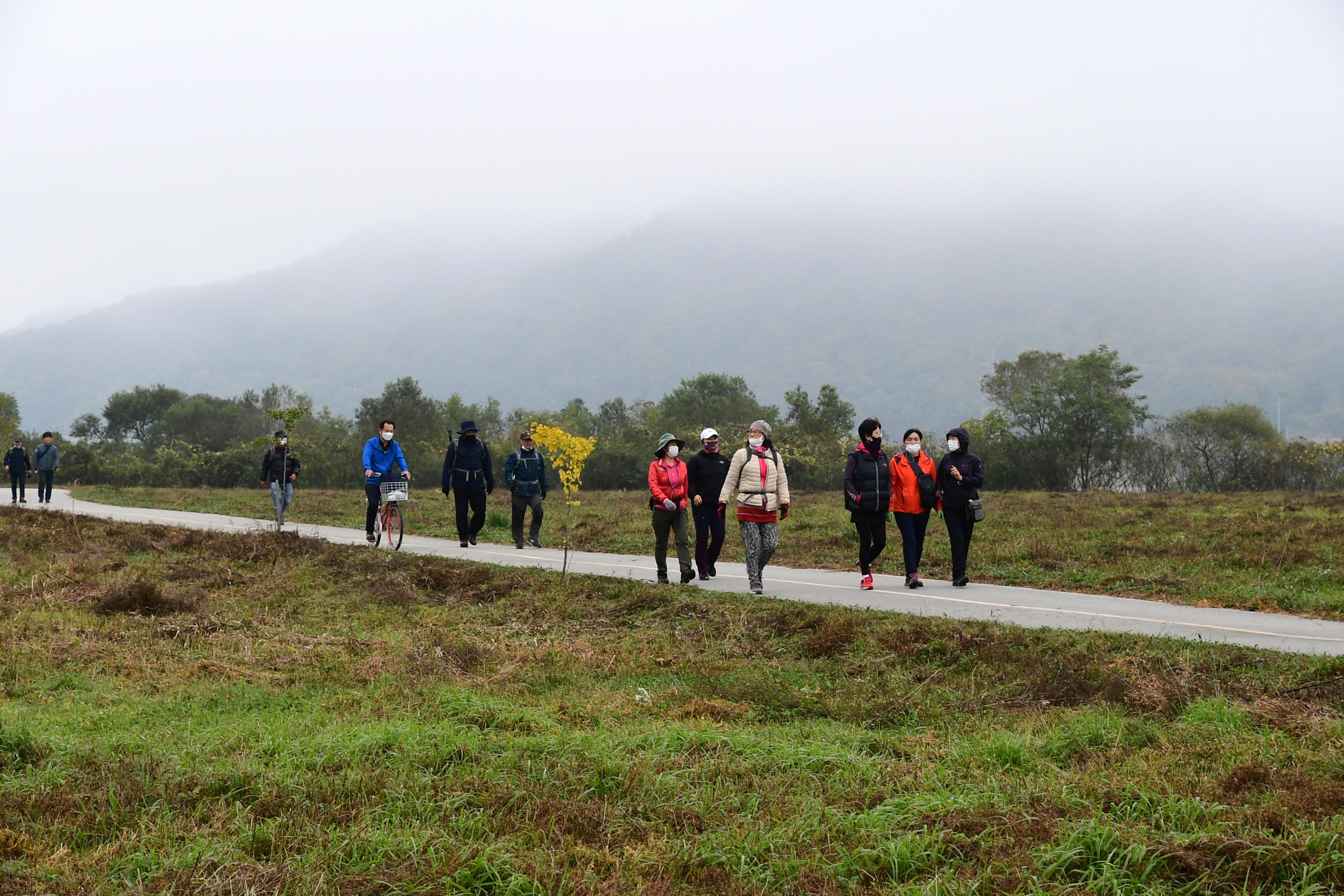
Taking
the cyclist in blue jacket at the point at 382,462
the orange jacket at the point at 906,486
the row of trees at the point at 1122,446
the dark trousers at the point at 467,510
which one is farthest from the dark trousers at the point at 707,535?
the row of trees at the point at 1122,446

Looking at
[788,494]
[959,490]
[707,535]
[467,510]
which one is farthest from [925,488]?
[467,510]

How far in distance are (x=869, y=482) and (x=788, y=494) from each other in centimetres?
111

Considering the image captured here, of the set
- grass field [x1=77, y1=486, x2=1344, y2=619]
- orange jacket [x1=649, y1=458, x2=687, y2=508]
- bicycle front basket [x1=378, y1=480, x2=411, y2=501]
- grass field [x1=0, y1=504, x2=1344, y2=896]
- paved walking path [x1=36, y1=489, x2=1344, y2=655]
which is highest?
orange jacket [x1=649, y1=458, x2=687, y2=508]

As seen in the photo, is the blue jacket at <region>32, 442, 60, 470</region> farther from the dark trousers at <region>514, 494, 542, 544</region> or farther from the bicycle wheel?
the dark trousers at <region>514, 494, 542, 544</region>

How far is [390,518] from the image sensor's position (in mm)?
18047

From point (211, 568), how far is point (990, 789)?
43.3 feet

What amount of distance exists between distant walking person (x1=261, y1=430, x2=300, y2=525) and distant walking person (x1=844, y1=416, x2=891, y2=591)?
36.3ft

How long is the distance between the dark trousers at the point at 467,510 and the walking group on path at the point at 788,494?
17.9 ft

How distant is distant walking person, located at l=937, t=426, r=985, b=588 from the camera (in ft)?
43.0

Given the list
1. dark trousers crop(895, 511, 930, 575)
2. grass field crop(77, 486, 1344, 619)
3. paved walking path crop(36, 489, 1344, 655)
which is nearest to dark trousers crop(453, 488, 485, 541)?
paved walking path crop(36, 489, 1344, 655)

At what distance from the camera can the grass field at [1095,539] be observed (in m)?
13.1

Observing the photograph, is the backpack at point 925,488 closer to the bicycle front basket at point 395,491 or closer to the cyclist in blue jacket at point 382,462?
the cyclist in blue jacket at point 382,462

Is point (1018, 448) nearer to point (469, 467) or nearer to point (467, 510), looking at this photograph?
point (467, 510)

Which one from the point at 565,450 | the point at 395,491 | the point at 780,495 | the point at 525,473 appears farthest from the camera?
the point at 525,473
